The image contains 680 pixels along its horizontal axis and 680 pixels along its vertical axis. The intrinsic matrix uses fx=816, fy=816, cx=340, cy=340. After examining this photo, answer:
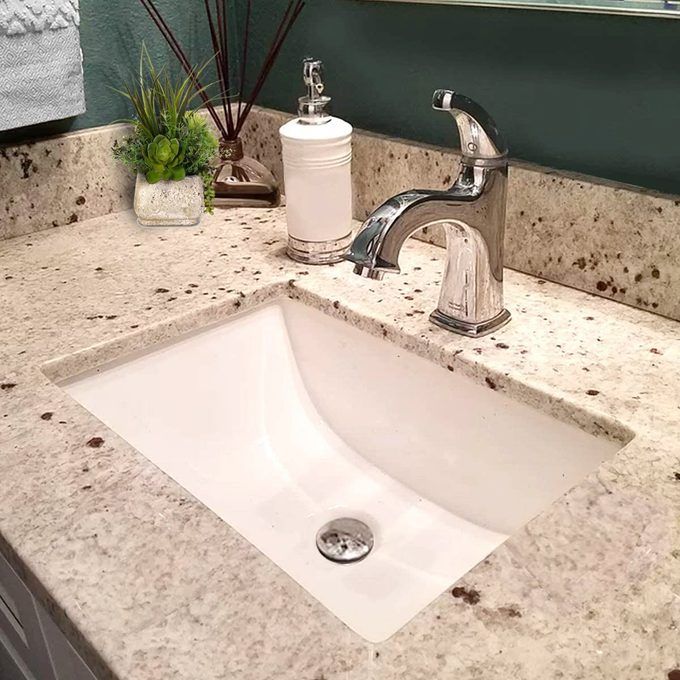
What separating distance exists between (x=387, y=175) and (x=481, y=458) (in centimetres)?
41

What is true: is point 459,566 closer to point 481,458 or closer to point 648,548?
point 481,458

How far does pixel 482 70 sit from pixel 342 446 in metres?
0.45

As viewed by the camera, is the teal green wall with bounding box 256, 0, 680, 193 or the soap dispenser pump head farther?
the soap dispenser pump head

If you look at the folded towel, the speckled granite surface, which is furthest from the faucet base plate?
the folded towel

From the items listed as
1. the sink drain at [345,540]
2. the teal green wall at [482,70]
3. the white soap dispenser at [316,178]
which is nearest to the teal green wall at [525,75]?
the teal green wall at [482,70]

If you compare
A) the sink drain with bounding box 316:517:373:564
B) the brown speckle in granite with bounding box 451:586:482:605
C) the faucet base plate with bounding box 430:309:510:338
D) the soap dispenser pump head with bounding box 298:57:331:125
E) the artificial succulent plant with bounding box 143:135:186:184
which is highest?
the soap dispenser pump head with bounding box 298:57:331:125

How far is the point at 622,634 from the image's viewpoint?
464mm

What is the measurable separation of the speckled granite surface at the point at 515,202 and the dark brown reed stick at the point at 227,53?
5cm

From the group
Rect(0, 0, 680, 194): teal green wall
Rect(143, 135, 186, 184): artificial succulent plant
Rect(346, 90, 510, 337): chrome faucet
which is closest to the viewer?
Rect(346, 90, 510, 337): chrome faucet

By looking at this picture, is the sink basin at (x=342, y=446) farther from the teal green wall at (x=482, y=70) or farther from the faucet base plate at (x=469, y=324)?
the teal green wall at (x=482, y=70)

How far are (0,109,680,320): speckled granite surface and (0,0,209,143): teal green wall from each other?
0.09ft

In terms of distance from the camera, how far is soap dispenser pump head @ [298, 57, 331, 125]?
902 mm

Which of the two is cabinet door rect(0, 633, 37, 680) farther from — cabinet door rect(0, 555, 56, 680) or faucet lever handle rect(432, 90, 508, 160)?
faucet lever handle rect(432, 90, 508, 160)

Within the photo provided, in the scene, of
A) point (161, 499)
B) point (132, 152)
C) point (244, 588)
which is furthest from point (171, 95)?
point (244, 588)
